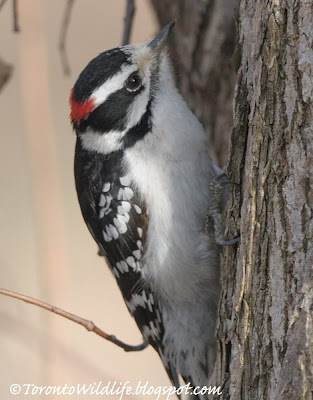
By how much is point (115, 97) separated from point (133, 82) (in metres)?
0.11

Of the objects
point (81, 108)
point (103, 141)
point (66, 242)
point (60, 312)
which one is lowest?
point (66, 242)

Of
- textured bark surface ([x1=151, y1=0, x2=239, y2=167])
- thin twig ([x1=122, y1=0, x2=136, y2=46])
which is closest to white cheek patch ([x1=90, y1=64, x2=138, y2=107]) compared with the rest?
thin twig ([x1=122, y1=0, x2=136, y2=46])

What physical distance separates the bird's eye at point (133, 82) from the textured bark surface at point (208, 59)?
0.57 metres

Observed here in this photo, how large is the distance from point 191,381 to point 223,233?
2.68ft

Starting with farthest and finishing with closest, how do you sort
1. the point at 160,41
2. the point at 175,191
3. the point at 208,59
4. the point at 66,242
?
the point at 66,242 < the point at 208,59 < the point at 160,41 < the point at 175,191

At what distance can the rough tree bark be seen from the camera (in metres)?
2.13

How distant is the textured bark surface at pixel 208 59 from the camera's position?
3.44 metres

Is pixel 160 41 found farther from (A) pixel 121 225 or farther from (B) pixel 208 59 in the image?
(A) pixel 121 225

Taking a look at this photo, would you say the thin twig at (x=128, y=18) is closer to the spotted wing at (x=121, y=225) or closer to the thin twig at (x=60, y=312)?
the spotted wing at (x=121, y=225)

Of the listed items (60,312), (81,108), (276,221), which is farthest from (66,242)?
(276,221)

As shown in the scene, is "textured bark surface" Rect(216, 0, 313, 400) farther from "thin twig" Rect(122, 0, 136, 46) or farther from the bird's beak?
"thin twig" Rect(122, 0, 136, 46)

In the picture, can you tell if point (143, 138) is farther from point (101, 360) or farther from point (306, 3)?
point (101, 360)

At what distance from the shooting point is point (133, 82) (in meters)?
2.96

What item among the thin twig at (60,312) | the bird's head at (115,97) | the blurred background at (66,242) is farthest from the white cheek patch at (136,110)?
the blurred background at (66,242)
